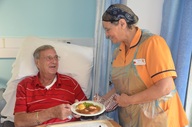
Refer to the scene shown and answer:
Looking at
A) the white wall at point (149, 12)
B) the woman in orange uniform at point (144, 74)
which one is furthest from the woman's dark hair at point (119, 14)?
the white wall at point (149, 12)

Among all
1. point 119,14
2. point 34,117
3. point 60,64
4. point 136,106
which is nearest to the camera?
point 119,14

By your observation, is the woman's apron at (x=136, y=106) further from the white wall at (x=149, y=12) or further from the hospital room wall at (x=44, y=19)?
the hospital room wall at (x=44, y=19)

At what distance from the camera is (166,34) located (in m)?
1.59

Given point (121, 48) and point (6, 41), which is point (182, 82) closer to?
point (121, 48)

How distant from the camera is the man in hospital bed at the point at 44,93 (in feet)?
5.00

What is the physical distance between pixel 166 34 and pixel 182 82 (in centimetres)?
36

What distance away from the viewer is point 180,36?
4.81 ft

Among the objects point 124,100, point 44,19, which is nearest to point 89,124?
point 124,100

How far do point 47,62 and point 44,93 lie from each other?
249mm

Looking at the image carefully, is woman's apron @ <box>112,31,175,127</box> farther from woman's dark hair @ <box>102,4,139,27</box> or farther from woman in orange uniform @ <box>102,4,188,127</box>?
woman's dark hair @ <box>102,4,139,27</box>

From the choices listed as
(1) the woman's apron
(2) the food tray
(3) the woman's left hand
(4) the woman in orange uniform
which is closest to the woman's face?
(4) the woman in orange uniform

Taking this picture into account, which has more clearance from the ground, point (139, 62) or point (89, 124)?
point (139, 62)

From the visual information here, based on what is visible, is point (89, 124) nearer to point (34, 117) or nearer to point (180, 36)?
point (34, 117)

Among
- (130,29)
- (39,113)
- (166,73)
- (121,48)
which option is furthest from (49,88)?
(166,73)
